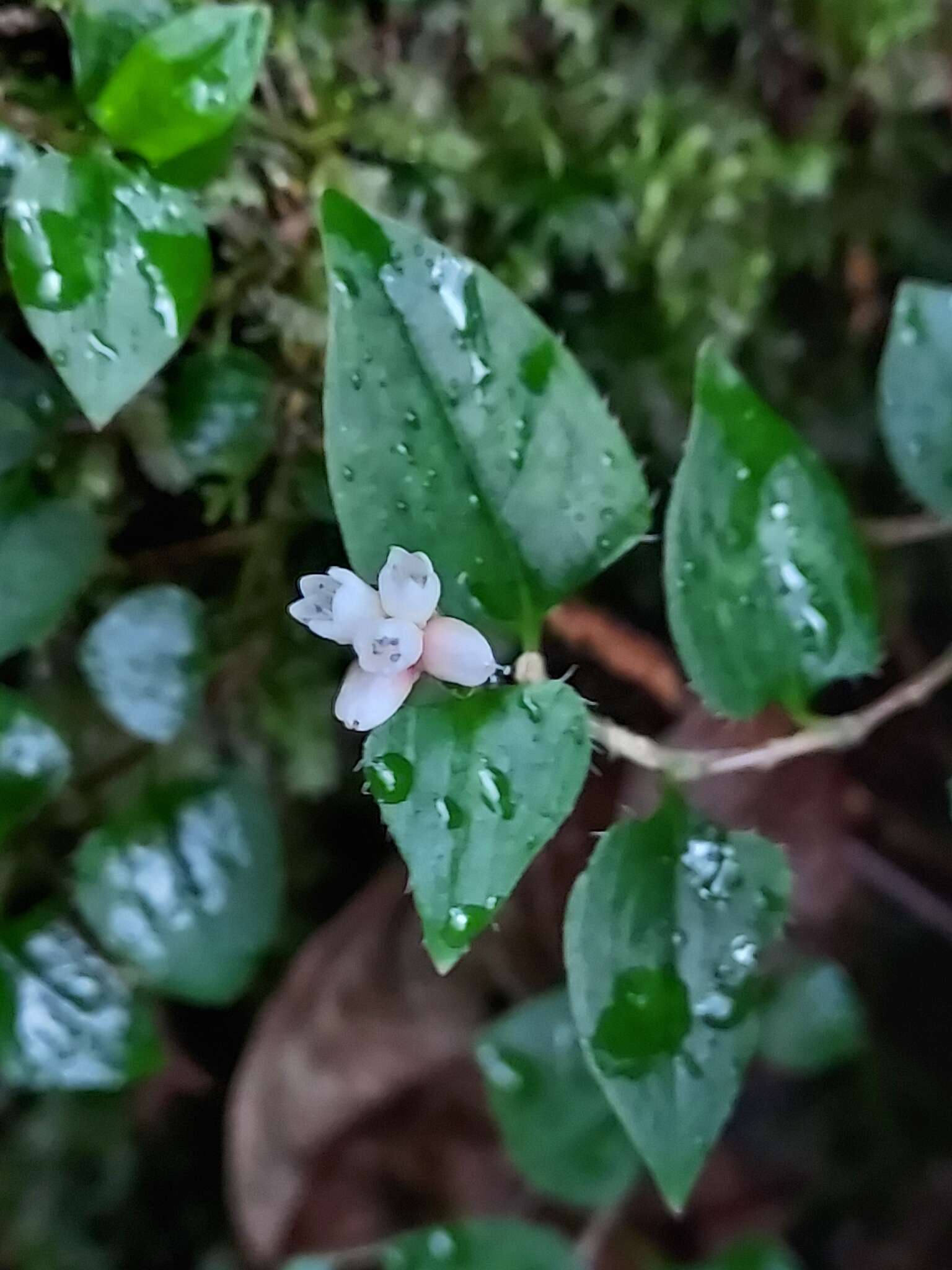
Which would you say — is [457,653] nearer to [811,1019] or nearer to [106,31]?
[106,31]

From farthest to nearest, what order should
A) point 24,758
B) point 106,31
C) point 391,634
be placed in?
point 24,758
point 106,31
point 391,634

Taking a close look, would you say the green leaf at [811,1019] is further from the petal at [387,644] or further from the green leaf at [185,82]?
the green leaf at [185,82]

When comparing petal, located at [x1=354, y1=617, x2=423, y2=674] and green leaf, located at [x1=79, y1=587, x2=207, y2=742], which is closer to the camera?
petal, located at [x1=354, y1=617, x2=423, y2=674]

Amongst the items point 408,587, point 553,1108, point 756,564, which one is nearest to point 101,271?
point 408,587

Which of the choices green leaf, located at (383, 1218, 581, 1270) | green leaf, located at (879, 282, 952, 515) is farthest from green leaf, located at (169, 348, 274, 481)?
green leaf, located at (383, 1218, 581, 1270)

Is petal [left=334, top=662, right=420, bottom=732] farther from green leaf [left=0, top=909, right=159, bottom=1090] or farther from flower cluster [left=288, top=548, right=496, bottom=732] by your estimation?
green leaf [left=0, top=909, right=159, bottom=1090]

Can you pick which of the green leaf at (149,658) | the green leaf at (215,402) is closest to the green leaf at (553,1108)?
the green leaf at (149,658)
